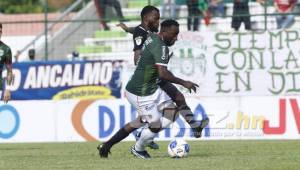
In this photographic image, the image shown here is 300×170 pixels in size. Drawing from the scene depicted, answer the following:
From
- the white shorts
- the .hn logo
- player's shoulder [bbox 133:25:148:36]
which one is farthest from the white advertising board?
the white shorts

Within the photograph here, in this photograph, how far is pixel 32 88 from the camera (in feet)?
86.9

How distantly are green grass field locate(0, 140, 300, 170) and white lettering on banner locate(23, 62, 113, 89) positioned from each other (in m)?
7.74

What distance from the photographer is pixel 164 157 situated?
48.2 feet

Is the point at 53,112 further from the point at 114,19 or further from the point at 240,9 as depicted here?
the point at 240,9

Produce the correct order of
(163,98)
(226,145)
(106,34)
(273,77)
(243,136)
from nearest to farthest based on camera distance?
(163,98)
(226,145)
(243,136)
(273,77)
(106,34)

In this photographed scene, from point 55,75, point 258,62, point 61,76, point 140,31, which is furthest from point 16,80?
point 140,31

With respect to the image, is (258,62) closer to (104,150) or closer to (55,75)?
(55,75)

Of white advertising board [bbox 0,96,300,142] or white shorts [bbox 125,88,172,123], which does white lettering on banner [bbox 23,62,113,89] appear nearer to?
white advertising board [bbox 0,96,300,142]

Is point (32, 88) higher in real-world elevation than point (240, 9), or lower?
lower

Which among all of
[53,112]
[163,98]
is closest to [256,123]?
[53,112]

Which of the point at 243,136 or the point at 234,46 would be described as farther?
the point at 234,46

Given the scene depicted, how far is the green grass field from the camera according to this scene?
501 inches

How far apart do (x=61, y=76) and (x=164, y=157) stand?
12077 mm

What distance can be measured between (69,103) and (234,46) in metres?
5.63
